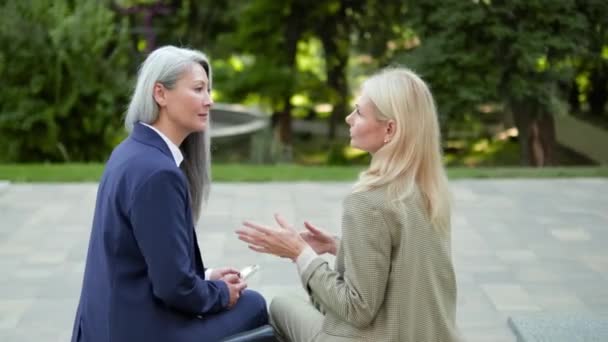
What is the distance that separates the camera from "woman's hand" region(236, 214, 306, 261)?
2854 millimetres

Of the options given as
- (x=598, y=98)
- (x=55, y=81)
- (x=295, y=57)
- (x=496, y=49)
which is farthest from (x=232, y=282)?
(x=598, y=98)

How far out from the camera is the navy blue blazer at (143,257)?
8.82 feet

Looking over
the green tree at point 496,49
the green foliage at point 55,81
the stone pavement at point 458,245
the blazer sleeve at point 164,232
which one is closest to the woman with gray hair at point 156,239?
the blazer sleeve at point 164,232

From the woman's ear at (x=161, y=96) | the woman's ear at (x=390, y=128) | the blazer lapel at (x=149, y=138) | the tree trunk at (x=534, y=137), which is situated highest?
the woman's ear at (x=161, y=96)

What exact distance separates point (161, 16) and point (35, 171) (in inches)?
471

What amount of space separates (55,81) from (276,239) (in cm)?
994

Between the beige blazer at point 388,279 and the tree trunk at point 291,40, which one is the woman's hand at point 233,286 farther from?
the tree trunk at point 291,40

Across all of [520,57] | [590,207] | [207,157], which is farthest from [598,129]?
[207,157]

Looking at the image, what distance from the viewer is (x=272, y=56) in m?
18.2

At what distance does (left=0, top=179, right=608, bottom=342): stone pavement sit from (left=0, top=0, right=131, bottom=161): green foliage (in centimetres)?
398

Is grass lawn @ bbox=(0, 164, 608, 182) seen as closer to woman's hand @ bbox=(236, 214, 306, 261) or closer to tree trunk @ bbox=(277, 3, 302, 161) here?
woman's hand @ bbox=(236, 214, 306, 261)

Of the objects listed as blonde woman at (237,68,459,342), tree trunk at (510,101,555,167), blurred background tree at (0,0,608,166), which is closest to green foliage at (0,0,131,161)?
blurred background tree at (0,0,608,166)

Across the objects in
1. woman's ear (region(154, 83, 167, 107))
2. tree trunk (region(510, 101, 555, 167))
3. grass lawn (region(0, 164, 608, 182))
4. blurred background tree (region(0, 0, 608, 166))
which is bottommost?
tree trunk (region(510, 101, 555, 167))

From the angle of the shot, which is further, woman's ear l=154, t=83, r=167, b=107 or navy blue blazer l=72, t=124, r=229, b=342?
woman's ear l=154, t=83, r=167, b=107
